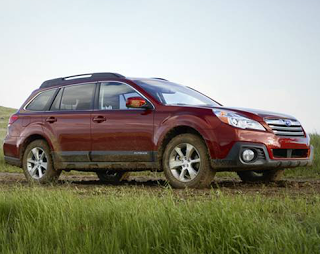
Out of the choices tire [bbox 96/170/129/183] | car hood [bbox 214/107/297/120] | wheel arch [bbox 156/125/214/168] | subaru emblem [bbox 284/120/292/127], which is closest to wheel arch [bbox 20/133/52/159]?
tire [bbox 96/170/129/183]

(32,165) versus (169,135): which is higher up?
(169,135)

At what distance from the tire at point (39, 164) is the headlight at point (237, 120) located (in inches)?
136

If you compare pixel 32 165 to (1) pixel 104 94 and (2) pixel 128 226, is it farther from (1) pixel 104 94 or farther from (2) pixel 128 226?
(2) pixel 128 226

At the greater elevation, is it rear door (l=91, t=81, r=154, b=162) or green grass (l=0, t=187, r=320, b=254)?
rear door (l=91, t=81, r=154, b=162)

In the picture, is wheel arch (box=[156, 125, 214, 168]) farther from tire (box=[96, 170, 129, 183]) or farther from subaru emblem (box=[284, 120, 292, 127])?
tire (box=[96, 170, 129, 183])

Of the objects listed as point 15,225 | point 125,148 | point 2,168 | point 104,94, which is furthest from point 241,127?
point 2,168

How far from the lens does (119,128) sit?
822 centimetres

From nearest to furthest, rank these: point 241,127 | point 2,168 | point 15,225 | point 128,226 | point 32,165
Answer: point 128,226 → point 15,225 → point 241,127 → point 32,165 → point 2,168

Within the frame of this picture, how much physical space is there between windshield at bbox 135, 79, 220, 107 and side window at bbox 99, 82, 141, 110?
22 cm

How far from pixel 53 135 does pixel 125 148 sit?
5.62ft

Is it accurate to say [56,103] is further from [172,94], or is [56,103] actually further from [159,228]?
[159,228]

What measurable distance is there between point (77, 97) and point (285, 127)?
3.68m

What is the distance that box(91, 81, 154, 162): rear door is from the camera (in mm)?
7965

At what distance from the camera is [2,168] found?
50.2 feet
